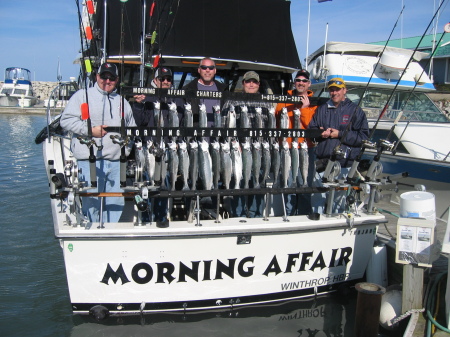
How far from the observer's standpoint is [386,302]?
439 centimetres

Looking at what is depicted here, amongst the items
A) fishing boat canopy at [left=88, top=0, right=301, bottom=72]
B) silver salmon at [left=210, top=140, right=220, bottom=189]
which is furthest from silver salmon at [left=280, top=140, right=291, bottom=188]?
fishing boat canopy at [left=88, top=0, right=301, bottom=72]

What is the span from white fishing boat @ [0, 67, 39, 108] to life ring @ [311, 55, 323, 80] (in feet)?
144

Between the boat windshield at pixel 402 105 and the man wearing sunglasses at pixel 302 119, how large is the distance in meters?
3.60

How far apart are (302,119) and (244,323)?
92.3 inches

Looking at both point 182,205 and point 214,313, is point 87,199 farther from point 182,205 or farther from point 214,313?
point 214,313

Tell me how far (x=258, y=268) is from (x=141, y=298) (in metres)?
1.13

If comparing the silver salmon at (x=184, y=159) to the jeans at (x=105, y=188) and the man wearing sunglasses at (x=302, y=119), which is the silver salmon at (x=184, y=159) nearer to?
the jeans at (x=105, y=188)

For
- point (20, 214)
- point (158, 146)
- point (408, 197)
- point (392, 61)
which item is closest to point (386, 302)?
point (408, 197)

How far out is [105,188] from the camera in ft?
14.6

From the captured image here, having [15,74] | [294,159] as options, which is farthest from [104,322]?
[15,74]

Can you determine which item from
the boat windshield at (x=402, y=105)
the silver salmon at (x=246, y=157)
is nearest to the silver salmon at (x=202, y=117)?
the silver salmon at (x=246, y=157)

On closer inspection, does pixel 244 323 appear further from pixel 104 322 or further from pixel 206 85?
pixel 206 85

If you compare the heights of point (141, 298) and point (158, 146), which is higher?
point (158, 146)

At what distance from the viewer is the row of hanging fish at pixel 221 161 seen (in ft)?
13.9
